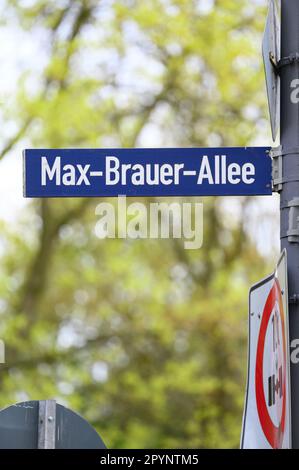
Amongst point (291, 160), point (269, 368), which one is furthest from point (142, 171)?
point (269, 368)

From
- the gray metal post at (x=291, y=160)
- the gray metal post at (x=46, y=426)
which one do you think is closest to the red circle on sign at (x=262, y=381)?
the gray metal post at (x=291, y=160)

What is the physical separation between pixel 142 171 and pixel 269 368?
1018mm

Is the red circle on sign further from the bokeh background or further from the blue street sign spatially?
the bokeh background

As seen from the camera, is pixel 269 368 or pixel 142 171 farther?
pixel 142 171

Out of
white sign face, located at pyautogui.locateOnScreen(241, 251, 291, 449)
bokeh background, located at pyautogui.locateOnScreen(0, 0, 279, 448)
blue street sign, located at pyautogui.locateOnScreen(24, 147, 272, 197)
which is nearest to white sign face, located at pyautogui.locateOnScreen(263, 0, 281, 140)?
blue street sign, located at pyautogui.locateOnScreen(24, 147, 272, 197)

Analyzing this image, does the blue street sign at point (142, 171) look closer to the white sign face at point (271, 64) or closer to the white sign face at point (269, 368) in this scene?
the white sign face at point (271, 64)

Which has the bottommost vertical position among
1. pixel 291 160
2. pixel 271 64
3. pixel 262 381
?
pixel 262 381

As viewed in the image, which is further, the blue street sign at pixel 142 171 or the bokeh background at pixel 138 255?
the bokeh background at pixel 138 255

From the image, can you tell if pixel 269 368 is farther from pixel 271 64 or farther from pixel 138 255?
pixel 138 255

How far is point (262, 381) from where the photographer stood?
152 inches

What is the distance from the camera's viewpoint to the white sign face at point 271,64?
418 cm

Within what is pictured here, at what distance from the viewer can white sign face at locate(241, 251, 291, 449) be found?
3.72 meters

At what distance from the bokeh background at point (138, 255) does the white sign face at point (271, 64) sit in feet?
33.1
